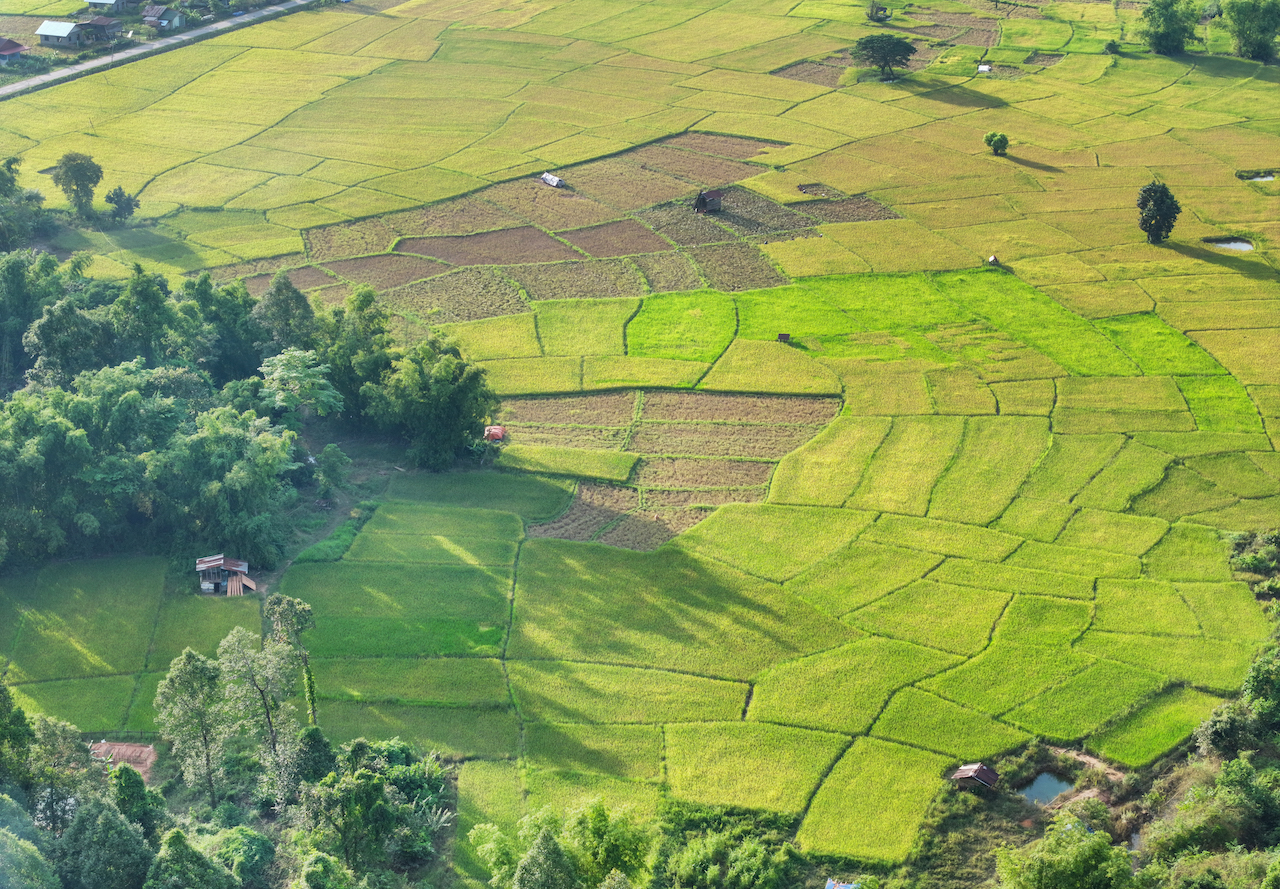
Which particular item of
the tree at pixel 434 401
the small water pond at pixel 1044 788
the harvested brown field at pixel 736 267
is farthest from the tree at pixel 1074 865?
the harvested brown field at pixel 736 267

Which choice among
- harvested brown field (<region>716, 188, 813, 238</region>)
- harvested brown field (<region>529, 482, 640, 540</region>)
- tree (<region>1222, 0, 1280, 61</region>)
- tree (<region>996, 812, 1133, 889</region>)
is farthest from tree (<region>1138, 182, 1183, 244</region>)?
tree (<region>996, 812, 1133, 889</region>)

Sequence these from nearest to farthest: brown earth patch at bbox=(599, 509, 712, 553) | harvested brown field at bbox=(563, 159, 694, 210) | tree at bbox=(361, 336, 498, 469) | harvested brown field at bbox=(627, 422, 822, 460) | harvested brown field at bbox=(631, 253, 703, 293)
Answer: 1. brown earth patch at bbox=(599, 509, 712, 553)
2. tree at bbox=(361, 336, 498, 469)
3. harvested brown field at bbox=(627, 422, 822, 460)
4. harvested brown field at bbox=(631, 253, 703, 293)
5. harvested brown field at bbox=(563, 159, 694, 210)

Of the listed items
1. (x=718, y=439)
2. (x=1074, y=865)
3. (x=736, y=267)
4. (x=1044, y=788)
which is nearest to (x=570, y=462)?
(x=718, y=439)

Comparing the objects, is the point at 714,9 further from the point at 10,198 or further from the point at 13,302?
the point at 13,302

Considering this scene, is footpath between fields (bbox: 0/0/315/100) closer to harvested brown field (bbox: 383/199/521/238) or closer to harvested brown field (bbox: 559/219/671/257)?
harvested brown field (bbox: 383/199/521/238)

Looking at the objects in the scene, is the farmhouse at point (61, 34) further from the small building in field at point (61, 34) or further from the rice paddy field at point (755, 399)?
the rice paddy field at point (755, 399)

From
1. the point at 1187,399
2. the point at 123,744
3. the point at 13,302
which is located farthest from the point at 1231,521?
the point at 13,302

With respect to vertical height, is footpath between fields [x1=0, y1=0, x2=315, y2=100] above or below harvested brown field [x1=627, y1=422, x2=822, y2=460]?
above
